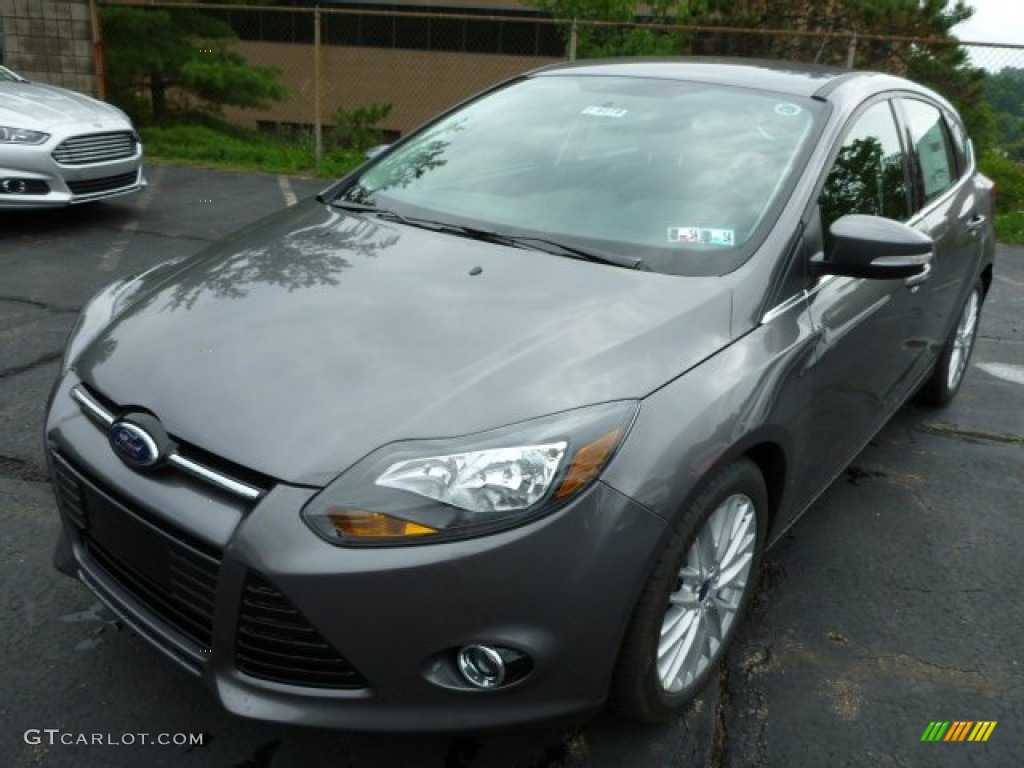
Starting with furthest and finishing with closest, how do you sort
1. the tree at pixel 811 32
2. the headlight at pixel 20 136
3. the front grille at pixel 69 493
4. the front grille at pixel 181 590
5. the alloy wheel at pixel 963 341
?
the tree at pixel 811 32
the headlight at pixel 20 136
the alloy wheel at pixel 963 341
the front grille at pixel 69 493
the front grille at pixel 181 590

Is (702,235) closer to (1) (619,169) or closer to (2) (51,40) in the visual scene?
(1) (619,169)

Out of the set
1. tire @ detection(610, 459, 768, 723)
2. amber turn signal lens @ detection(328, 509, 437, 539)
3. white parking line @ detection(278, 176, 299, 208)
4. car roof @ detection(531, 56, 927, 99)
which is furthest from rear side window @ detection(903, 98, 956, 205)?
white parking line @ detection(278, 176, 299, 208)

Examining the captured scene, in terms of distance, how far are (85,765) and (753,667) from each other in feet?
5.63

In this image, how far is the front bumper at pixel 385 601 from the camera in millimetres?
1813

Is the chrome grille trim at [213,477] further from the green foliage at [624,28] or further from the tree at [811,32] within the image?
the green foliage at [624,28]

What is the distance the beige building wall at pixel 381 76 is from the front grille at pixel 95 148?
18.9 m

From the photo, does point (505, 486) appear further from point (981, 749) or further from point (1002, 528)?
point (1002, 528)

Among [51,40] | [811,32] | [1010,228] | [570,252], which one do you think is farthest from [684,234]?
[51,40]

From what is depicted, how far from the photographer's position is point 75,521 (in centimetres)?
227

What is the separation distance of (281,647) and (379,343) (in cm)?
72

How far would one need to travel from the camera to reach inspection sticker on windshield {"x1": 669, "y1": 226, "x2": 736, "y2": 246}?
263cm

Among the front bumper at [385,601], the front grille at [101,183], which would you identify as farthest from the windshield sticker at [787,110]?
the front grille at [101,183]

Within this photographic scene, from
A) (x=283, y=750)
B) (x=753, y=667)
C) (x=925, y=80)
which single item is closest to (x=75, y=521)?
(x=283, y=750)
